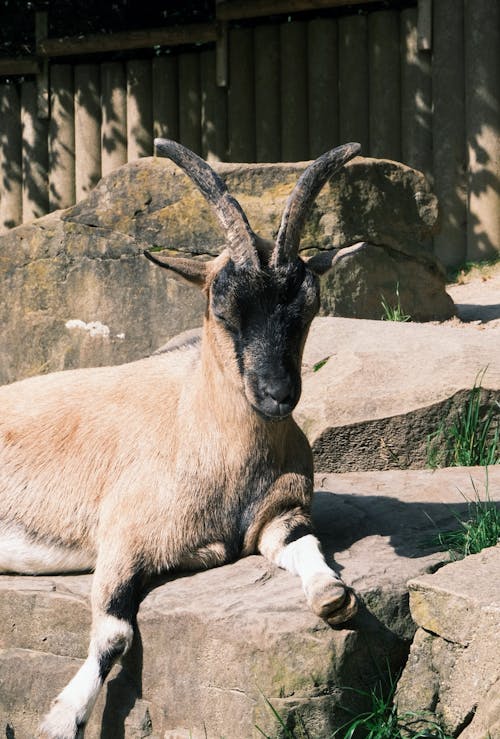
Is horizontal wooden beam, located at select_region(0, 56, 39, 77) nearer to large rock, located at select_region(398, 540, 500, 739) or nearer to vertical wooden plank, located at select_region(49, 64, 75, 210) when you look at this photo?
vertical wooden plank, located at select_region(49, 64, 75, 210)

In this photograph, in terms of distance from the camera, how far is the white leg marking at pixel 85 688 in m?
3.83

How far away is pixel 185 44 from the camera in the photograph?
12.6 meters

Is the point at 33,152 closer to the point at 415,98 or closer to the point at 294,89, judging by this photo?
the point at 294,89

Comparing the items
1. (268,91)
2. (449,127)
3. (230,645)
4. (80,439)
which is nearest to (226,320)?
(80,439)

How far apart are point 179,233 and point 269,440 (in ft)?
12.2

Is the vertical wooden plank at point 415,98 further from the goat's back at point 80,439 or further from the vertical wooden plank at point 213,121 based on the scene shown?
the goat's back at point 80,439

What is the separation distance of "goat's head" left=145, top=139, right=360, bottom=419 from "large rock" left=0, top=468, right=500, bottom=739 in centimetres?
68

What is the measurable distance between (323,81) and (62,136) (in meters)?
3.39

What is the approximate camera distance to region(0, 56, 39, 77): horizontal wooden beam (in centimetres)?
1318

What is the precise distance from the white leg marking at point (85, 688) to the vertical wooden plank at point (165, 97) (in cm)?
920

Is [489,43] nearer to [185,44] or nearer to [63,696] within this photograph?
[185,44]

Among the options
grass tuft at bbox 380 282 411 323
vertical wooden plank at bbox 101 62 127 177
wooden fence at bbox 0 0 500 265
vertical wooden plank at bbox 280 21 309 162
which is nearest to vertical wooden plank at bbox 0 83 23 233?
wooden fence at bbox 0 0 500 265

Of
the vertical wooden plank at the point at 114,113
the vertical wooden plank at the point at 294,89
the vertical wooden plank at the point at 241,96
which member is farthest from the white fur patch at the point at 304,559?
the vertical wooden plank at the point at 114,113

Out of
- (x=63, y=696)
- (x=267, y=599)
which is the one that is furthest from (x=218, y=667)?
(x=63, y=696)
